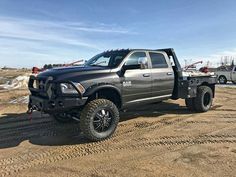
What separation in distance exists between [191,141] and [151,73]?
2241 mm

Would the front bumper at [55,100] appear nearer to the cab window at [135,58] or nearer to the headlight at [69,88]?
the headlight at [69,88]

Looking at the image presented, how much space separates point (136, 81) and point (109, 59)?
957mm

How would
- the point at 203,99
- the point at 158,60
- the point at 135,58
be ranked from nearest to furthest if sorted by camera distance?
the point at 135,58 → the point at 158,60 → the point at 203,99

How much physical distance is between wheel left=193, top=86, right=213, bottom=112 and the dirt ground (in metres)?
0.64

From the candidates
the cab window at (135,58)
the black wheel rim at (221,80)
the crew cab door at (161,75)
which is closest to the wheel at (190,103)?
the crew cab door at (161,75)

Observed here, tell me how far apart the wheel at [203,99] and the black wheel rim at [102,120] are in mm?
3989

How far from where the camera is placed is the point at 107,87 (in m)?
6.48

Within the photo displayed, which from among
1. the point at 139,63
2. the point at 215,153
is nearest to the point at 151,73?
the point at 139,63

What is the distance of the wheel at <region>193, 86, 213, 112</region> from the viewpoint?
9.39m

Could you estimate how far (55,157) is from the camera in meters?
5.30

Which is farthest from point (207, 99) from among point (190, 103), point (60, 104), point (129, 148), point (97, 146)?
point (60, 104)

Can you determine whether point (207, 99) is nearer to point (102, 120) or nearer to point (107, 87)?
point (107, 87)

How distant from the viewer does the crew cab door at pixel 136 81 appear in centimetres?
700

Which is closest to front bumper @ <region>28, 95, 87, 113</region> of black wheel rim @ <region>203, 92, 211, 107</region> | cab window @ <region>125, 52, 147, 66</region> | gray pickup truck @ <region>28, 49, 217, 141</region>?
gray pickup truck @ <region>28, 49, 217, 141</region>
